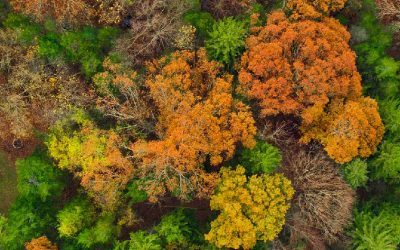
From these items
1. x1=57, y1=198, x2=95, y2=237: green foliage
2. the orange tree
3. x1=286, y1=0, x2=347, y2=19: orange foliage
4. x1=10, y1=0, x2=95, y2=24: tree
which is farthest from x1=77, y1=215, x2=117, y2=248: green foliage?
x1=286, y1=0, x2=347, y2=19: orange foliage

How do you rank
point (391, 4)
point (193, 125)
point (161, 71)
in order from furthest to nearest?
1. point (391, 4)
2. point (161, 71)
3. point (193, 125)

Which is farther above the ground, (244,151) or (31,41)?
(31,41)

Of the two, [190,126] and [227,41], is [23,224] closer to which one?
[190,126]

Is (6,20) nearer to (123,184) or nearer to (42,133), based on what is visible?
(42,133)

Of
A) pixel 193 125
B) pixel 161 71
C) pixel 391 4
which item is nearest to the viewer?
pixel 193 125

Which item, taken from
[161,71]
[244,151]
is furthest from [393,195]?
[161,71]

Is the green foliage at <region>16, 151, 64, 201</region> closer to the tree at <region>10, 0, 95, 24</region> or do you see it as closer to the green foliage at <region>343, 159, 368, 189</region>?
the tree at <region>10, 0, 95, 24</region>

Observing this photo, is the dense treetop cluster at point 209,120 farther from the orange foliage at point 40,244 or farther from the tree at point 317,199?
the orange foliage at point 40,244

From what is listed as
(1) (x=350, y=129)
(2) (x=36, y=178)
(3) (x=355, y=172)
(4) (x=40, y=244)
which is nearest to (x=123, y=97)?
(2) (x=36, y=178)
